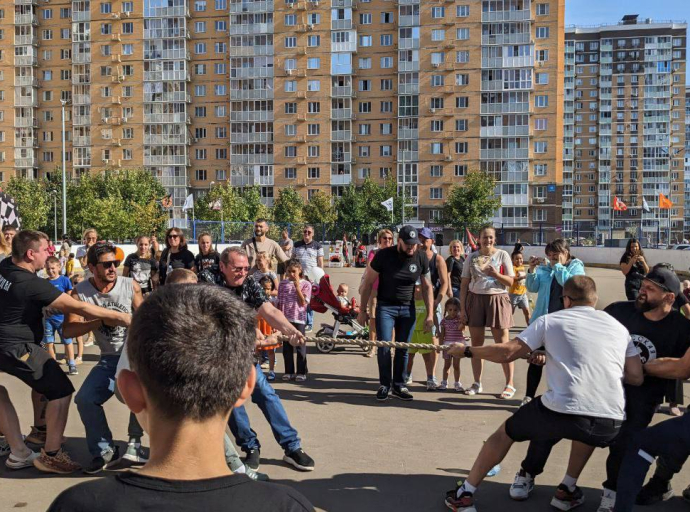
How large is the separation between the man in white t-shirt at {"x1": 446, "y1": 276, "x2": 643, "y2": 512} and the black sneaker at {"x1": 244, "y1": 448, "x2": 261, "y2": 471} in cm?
169

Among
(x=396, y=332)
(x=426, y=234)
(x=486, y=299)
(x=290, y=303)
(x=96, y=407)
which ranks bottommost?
(x=96, y=407)

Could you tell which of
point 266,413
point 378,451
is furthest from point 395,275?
point 266,413

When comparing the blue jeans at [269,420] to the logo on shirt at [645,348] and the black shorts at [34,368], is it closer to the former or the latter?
the black shorts at [34,368]

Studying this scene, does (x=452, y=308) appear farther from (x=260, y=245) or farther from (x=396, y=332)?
(x=260, y=245)

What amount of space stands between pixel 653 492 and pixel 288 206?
6340cm

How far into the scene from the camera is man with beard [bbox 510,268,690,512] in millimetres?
4285

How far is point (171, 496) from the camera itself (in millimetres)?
1403

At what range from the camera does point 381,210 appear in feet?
209

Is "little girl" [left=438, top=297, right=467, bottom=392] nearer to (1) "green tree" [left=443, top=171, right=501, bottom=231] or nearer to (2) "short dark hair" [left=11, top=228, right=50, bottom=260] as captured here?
(2) "short dark hair" [left=11, top=228, right=50, bottom=260]

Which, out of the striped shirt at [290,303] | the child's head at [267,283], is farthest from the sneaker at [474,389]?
the child's head at [267,283]

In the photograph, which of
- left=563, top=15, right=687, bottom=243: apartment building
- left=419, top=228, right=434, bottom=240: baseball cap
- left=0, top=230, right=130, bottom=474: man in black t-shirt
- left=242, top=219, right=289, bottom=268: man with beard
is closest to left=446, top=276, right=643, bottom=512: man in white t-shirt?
left=0, top=230, right=130, bottom=474: man in black t-shirt

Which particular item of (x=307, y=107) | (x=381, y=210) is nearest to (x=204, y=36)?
(x=307, y=107)

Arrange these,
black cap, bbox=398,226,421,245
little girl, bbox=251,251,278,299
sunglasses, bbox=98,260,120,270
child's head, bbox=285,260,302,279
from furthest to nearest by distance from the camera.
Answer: child's head, bbox=285,260,302,279, little girl, bbox=251,251,278,299, black cap, bbox=398,226,421,245, sunglasses, bbox=98,260,120,270

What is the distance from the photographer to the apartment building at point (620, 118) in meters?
120
